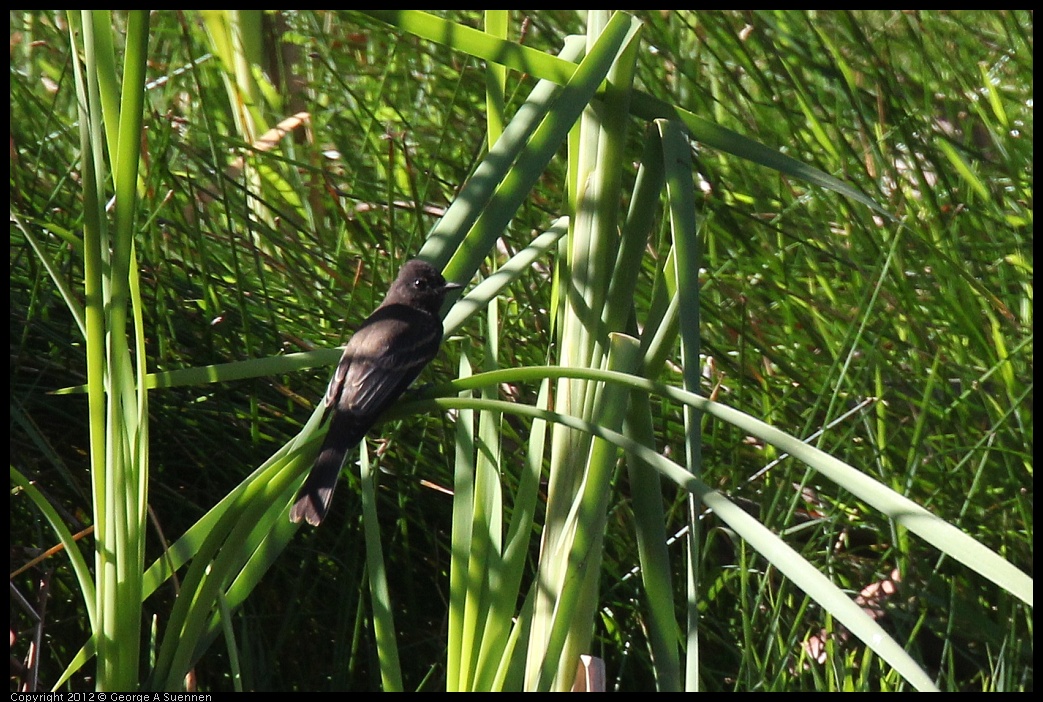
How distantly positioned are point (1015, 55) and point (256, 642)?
232cm

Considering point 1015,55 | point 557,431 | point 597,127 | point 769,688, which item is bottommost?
point 769,688

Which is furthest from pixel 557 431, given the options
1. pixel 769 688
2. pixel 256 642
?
pixel 256 642

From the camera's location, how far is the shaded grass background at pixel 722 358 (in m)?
1.88

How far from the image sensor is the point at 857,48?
2678 millimetres

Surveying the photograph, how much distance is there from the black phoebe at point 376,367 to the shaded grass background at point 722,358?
19 centimetres

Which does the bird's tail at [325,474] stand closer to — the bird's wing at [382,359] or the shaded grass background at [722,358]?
the bird's wing at [382,359]

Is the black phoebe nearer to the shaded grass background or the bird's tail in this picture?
the bird's tail

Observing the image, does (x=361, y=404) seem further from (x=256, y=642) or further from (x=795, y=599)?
(x=795, y=599)

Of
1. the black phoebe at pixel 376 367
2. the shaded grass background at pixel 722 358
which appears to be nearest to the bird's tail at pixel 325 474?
the black phoebe at pixel 376 367

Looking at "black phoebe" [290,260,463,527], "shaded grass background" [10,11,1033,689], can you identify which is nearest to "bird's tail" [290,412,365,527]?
"black phoebe" [290,260,463,527]

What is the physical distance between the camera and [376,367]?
159 cm

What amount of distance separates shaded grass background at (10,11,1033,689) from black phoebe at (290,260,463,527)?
0.19 m

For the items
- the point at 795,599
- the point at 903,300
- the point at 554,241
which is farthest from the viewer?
the point at 903,300

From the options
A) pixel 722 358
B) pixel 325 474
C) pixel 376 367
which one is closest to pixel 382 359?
pixel 376 367
